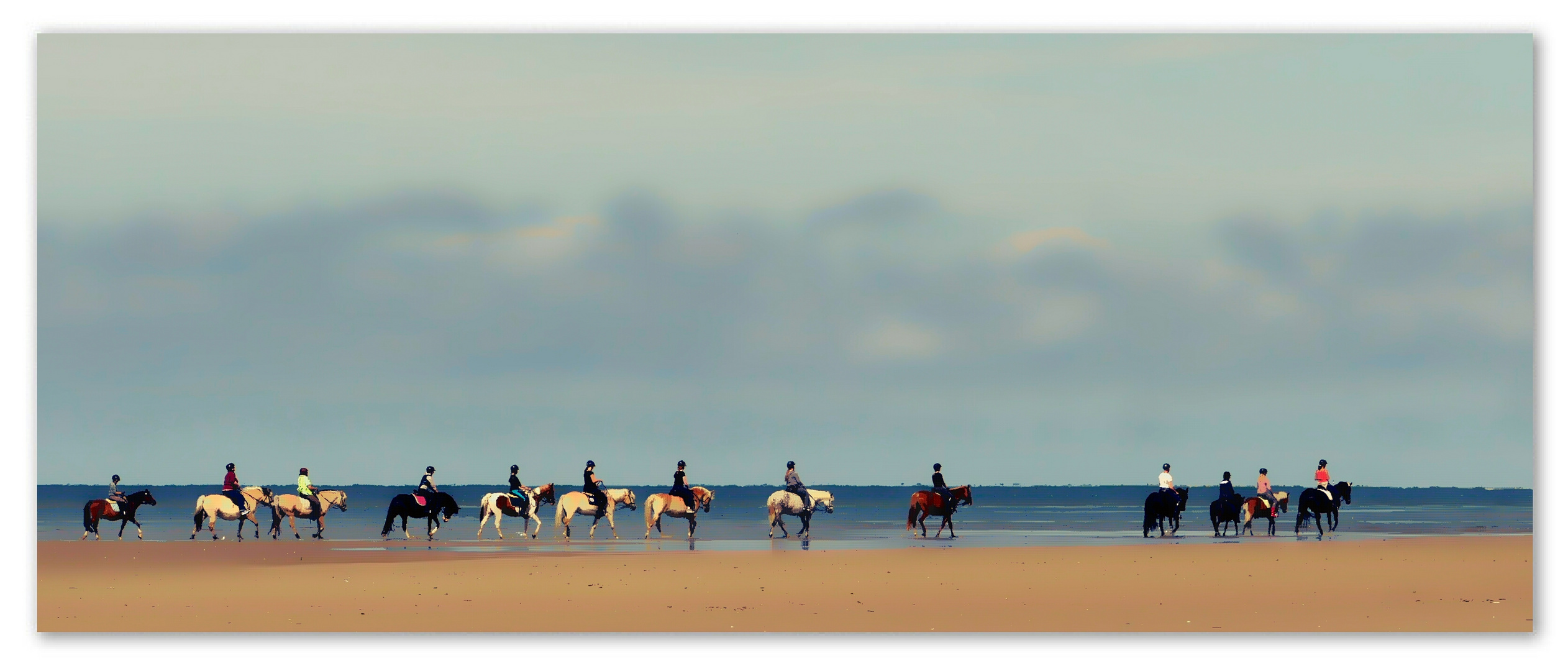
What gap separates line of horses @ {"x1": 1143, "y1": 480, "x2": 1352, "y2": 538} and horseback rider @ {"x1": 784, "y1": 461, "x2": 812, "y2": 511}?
848cm

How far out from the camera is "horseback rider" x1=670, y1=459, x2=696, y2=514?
36031mm

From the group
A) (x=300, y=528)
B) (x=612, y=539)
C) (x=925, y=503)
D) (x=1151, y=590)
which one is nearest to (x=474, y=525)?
(x=300, y=528)

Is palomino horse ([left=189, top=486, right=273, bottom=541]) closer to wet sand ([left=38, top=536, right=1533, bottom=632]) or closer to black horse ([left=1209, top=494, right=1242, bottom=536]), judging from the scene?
wet sand ([left=38, top=536, right=1533, bottom=632])

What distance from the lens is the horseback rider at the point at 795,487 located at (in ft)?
121

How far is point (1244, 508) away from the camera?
42000mm

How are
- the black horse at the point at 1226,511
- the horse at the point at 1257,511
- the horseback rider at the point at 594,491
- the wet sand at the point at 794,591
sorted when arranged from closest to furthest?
the wet sand at the point at 794,591 < the horseback rider at the point at 594,491 < the black horse at the point at 1226,511 < the horse at the point at 1257,511

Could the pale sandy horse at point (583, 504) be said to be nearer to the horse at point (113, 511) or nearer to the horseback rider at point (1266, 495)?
the horse at point (113, 511)

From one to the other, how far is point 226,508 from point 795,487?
14.1m

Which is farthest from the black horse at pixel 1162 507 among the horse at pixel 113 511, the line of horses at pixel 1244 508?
the horse at pixel 113 511

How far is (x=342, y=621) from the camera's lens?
1819 centimetres

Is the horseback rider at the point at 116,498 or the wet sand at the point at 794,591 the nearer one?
the wet sand at the point at 794,591

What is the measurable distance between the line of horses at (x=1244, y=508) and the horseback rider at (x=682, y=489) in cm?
1135

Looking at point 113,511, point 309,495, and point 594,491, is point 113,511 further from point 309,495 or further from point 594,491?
point 594,491

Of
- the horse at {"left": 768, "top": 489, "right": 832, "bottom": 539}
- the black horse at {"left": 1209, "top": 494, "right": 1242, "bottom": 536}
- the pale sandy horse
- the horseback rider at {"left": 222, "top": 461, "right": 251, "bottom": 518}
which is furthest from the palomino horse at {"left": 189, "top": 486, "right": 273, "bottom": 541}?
the black horse at {"left": 1209, "top": 494, "right": 1242, "bottom": 536}
